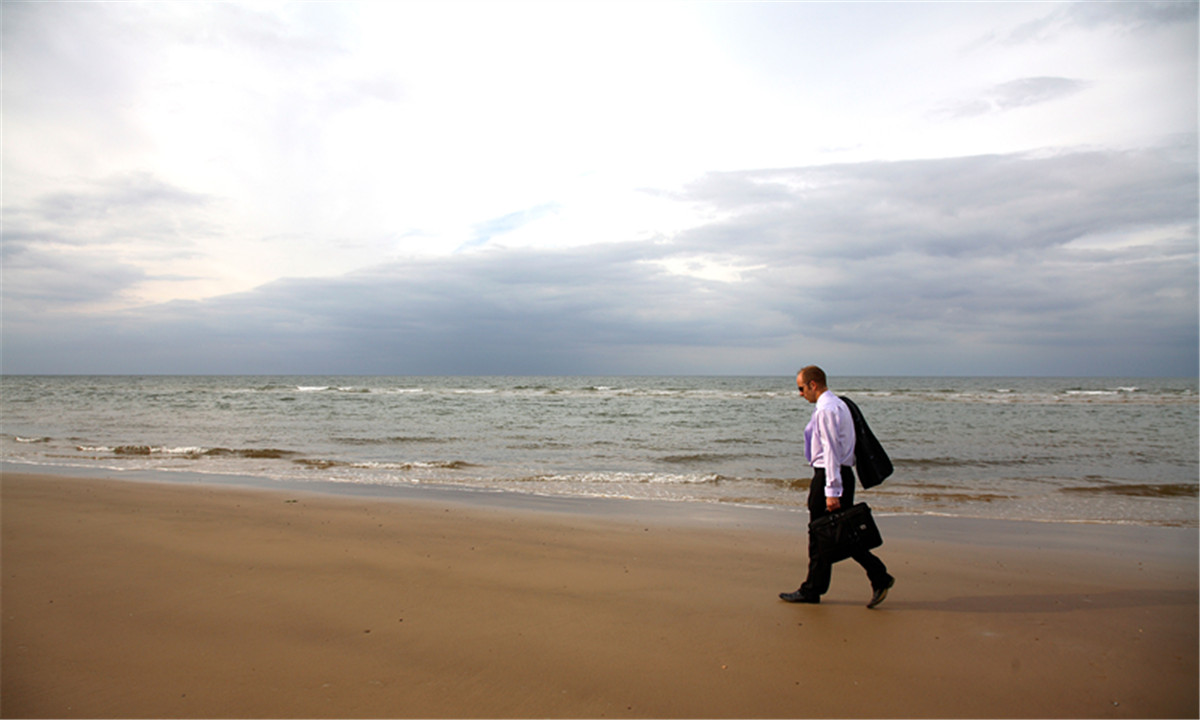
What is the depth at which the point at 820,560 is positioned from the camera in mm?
4633

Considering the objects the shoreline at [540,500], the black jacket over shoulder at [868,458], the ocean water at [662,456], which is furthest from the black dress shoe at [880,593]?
the ocean water at [662,456]

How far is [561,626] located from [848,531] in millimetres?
2147

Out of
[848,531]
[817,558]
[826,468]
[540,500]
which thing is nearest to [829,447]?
[826,468]

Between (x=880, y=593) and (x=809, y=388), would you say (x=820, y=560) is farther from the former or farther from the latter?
(x=809, y=388)

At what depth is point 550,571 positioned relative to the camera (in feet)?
18.2

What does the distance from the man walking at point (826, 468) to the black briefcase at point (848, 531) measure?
64mm

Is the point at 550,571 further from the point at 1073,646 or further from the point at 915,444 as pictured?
the point at 915,444

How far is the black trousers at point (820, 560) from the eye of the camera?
4.54 m

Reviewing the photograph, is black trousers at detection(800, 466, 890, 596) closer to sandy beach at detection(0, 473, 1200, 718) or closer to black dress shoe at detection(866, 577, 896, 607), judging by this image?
black dress shoe at detection(866, 577, 896, 607)

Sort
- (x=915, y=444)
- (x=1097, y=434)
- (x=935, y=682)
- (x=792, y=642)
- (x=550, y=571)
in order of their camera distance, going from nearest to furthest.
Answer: (x=935, y=682) < (x=792, y=642) < (x=550, y=571) < (x=915, y=444) < (x=1097, y=434)

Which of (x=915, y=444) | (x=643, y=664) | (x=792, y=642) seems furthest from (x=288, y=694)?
(x=915, y=444)

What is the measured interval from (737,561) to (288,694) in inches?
162

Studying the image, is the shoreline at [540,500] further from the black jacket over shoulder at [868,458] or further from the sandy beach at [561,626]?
the black jacket over shoulder at [868,458]

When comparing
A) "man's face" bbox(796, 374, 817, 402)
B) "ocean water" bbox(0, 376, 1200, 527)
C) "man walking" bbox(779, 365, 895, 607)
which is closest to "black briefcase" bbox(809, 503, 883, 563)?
"man walking" bbox(779, 365, 895, 607)
